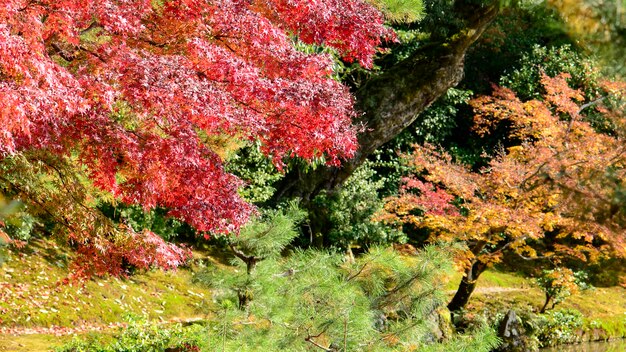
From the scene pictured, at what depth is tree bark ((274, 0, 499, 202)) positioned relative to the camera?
1163cm

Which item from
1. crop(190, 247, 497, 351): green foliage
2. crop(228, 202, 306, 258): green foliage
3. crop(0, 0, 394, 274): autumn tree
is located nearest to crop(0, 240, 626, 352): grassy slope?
crop(0, 0, 394, 274): autumn tree

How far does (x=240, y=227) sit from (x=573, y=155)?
18.0 feet

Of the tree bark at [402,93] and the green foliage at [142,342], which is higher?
the tree bark at [402,93]

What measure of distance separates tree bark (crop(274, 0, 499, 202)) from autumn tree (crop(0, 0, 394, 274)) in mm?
4805

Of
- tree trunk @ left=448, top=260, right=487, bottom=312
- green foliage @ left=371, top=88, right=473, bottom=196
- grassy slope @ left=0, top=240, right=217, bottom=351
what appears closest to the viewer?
grassy slope @ left=0, top=240, right=217, bottom=351

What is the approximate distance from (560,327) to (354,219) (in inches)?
135

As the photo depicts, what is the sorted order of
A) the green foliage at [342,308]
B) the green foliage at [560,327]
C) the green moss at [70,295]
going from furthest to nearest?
the green foliage at [560,327], the green moss at [70,295], the green foliage at [342,308]

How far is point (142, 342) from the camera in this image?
6.93 meters

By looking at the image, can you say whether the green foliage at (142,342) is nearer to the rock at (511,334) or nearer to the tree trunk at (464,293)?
the tree trunk at (464,293)

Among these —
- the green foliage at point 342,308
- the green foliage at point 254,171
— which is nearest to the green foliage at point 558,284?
the green foliage at point 254,171

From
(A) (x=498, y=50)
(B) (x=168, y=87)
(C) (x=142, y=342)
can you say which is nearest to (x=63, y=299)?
(C) (x=142, y=342)

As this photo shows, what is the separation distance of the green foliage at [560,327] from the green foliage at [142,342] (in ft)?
18.6

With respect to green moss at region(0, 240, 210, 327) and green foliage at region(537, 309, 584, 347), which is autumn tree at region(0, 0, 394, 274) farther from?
green foliage at region(537, 309, 584, 347)

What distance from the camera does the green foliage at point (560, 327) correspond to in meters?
10.8
